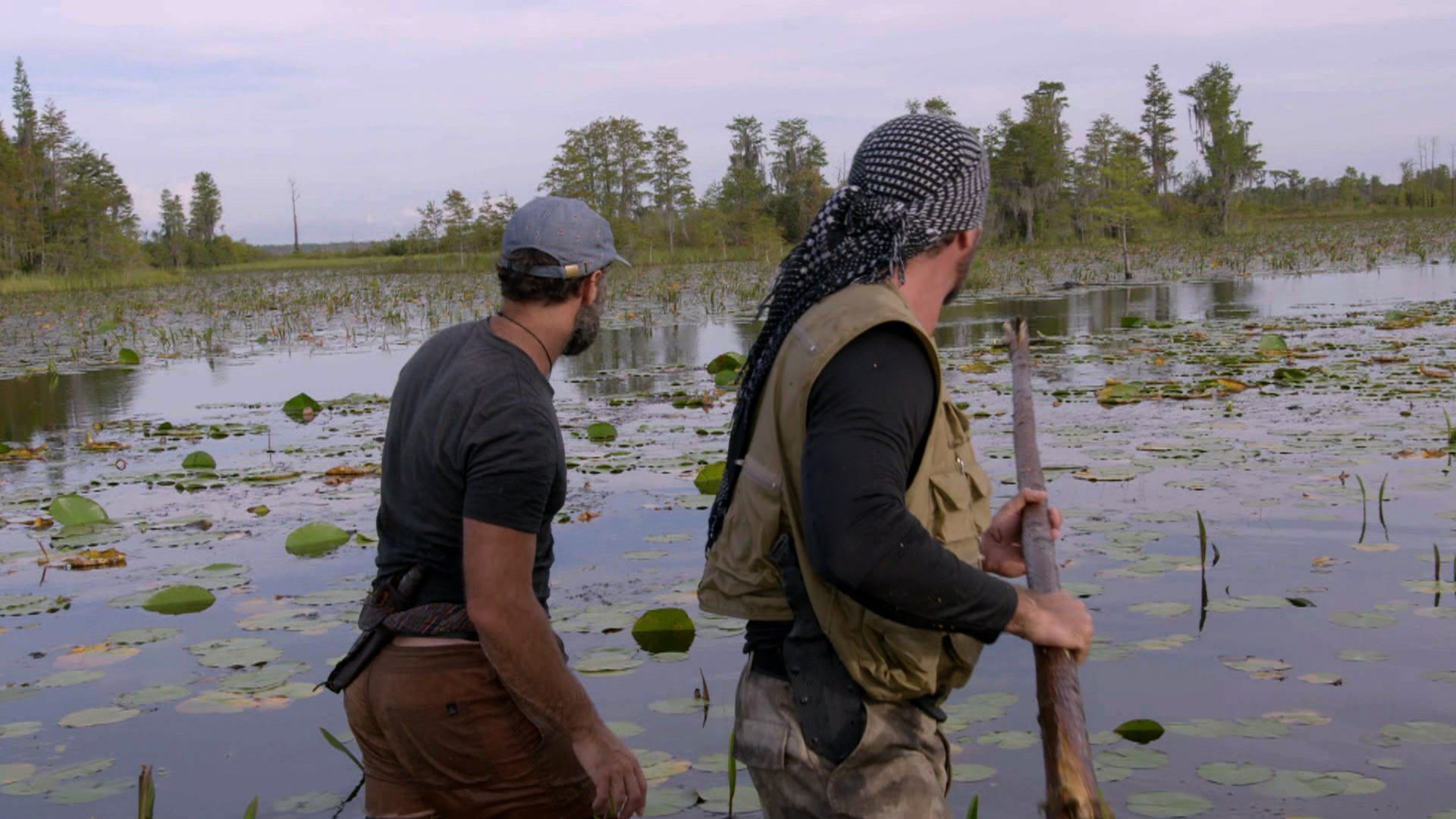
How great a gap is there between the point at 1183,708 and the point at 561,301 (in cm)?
255

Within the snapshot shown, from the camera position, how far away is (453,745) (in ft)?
8.17

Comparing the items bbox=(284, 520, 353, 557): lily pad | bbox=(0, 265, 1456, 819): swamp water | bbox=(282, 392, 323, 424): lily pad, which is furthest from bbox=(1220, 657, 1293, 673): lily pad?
bbox=(282, 392, 323, 424): lily pad

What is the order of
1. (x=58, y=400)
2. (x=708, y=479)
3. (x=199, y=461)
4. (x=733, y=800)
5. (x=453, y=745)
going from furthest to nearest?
(x=58, y=400) < (x=199, y=461) < (x=708, y=479) < (x=733, y=800) < (x=453, y=745)

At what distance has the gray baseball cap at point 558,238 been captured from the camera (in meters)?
2.58

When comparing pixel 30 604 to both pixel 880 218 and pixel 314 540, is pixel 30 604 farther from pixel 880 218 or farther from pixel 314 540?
pixel 880 218

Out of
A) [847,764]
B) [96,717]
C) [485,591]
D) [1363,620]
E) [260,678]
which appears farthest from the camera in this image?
[1363,620]

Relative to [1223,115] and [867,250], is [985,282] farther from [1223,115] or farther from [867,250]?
[1223,115]

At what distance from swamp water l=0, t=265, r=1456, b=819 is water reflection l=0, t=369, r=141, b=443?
0.14 meters

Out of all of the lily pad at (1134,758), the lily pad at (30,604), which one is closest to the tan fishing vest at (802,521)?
the lily pad at (1134,758)

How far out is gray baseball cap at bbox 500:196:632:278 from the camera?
258 cm

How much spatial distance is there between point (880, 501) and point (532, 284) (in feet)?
3.62

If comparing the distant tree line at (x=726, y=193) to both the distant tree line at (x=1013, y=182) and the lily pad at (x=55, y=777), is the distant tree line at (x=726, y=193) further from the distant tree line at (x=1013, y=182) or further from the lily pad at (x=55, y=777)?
the lily pad at (x=55, y=777)

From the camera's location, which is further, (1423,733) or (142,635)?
(142,635)

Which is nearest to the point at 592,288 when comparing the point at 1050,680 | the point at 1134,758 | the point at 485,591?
the point at 485,591
